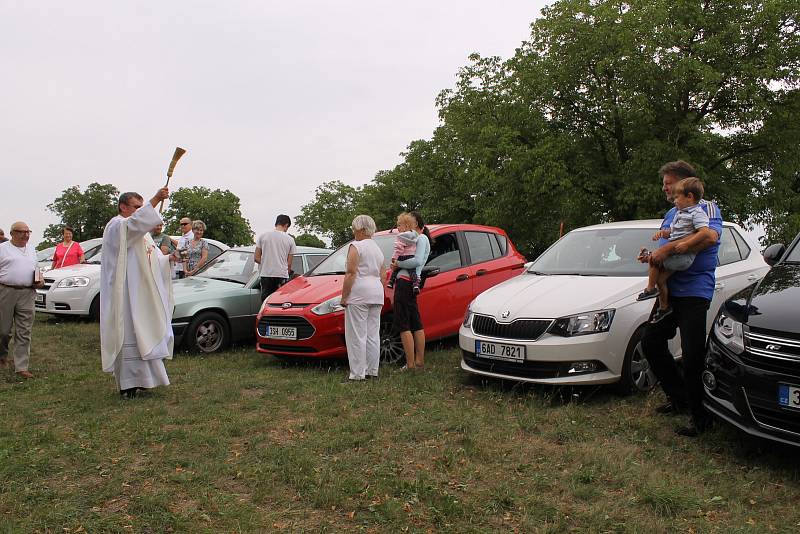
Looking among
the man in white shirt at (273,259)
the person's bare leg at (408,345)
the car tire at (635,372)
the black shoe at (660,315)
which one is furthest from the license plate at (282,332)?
the black shoe at (660,315)

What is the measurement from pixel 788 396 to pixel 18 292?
299 inches

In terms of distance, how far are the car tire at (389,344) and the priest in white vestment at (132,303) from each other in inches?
94.8

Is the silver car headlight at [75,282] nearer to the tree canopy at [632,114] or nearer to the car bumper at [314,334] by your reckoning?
the car bumper at [314,334]

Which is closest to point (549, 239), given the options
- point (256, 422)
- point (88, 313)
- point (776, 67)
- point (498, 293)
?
point (776, 67)

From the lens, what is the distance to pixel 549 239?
28953 mm

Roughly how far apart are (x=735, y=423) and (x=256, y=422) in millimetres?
3504

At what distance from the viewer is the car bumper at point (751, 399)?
3955 mm

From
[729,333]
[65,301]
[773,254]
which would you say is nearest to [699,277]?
[729,333]

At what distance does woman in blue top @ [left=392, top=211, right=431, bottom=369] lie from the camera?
751 cm

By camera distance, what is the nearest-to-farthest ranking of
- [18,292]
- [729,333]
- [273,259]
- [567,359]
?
[729,333] < [567,359] < [18,292] < [273,259]

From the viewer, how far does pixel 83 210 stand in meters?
71.8

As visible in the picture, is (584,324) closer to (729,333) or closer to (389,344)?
(729,333)

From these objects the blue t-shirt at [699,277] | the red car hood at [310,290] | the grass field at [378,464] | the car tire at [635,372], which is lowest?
the grass field at [378,464]

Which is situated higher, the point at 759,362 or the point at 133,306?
the point at 133,306
